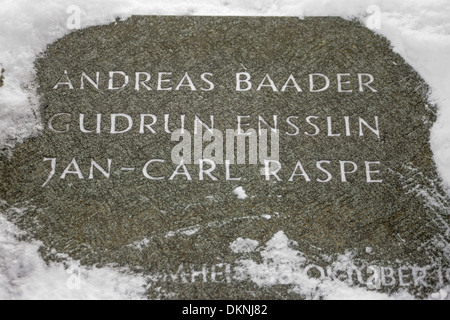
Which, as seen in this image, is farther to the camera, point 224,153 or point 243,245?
point 224,153

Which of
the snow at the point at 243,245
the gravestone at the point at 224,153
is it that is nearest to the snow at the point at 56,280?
the gravestone at the point at 224,153

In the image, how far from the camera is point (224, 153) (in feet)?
11.2

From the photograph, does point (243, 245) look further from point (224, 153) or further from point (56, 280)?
point (56, 280)

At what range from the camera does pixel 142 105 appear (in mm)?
3520

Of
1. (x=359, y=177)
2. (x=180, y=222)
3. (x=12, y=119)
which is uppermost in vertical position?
(x=12, y=119)

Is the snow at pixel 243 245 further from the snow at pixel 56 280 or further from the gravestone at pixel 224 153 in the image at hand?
the snow at pixel 56 280

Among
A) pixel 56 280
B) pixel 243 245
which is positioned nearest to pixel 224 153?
pixel 243 245

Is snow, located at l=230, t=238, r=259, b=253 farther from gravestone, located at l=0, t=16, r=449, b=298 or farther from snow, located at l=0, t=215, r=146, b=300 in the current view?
Result: snow, located at l=0, t=215, r=146, b=300

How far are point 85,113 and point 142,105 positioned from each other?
0.36m
